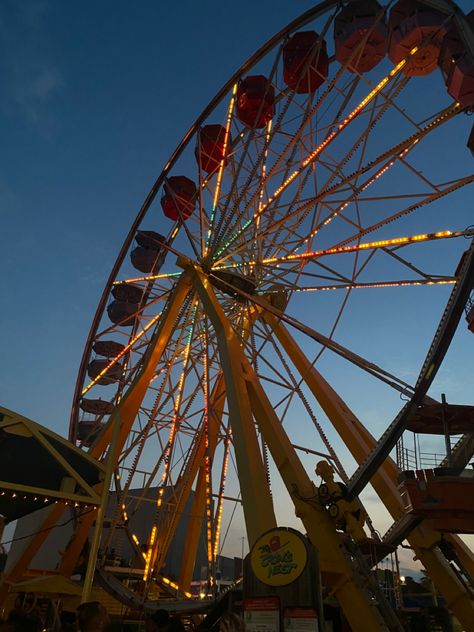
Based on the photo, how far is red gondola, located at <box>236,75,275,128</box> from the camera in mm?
11984

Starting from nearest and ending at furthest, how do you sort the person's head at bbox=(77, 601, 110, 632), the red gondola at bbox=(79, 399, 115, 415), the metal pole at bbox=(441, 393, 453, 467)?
the person's head at bbox=(77, 601, 110, 632), the metal pole at bbox=(441, 393, 453, 467), the red gondola at bbox=(79, 399, 115, 415)

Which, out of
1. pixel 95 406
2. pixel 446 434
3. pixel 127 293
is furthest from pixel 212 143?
pixel 95 406

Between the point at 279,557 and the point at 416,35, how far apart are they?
8603 mm

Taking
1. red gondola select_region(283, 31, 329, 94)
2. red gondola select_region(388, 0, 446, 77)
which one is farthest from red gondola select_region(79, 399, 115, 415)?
red gondola select_region(388, 0, 446, 77)

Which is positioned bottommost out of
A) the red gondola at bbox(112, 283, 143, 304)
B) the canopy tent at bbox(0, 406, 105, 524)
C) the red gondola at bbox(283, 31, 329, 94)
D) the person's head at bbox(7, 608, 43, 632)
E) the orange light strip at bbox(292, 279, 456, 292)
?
the person's head at bbox(7, 608, 43, 632)

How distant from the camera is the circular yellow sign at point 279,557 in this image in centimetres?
388

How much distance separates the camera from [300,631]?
345 centimetres

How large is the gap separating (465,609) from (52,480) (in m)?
6.33

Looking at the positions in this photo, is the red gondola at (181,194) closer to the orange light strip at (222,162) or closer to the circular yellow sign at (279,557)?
the orange light strip at (222,162)

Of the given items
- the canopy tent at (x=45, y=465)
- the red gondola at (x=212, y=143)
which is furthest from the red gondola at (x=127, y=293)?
the canopy tent at (x=45, y=465)

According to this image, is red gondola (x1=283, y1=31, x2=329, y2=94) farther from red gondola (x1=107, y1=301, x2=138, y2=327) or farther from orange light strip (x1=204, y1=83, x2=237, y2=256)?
red gondola (x1=107, y1=301, x2=138, y2=327)

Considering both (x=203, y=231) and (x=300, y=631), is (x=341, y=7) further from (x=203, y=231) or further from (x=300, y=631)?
(x=300, y=631)

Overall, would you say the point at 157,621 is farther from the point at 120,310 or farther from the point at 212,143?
the point at 120,310

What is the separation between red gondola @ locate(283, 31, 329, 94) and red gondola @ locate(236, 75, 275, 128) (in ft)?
2.79
